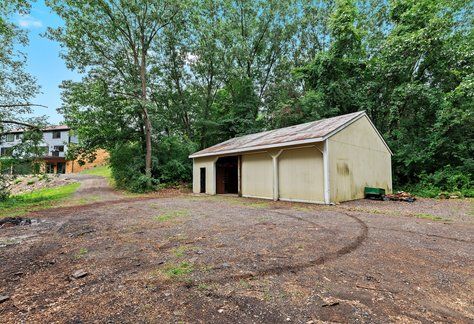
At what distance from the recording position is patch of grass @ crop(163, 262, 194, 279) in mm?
2611

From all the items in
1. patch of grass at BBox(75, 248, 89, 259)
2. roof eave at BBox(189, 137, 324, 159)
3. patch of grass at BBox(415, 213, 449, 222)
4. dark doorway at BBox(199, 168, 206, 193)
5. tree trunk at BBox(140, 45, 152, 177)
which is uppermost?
tree trunk at BBox(140, 45, 152, 177)

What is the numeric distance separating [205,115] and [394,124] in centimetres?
1374

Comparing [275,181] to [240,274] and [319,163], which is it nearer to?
[319,163]

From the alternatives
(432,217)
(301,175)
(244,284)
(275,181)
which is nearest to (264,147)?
(275,181)

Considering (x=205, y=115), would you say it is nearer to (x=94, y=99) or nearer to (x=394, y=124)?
(x=94, y=99)

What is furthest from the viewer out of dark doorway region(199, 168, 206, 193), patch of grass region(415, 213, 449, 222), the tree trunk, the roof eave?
the tree trunk

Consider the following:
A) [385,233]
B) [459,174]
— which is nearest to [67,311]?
[385,233]

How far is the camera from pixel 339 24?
1459 cm

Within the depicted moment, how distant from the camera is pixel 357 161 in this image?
950 cm

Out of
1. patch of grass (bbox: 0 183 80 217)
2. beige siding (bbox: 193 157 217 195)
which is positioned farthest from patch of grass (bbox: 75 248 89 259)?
beige siding (bbox: 193 157 217 195)

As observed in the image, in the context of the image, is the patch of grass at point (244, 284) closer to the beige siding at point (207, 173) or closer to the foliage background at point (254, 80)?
the beige siding at point (207, 173)

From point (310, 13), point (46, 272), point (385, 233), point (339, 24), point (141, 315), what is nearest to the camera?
point (141, 315)

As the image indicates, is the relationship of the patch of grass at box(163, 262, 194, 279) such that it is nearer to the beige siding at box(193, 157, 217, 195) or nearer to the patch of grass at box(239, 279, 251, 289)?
the patch of grass at box(239, 279, 251, 289)

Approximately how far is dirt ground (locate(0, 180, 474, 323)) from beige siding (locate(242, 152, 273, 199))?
17.3 ft
